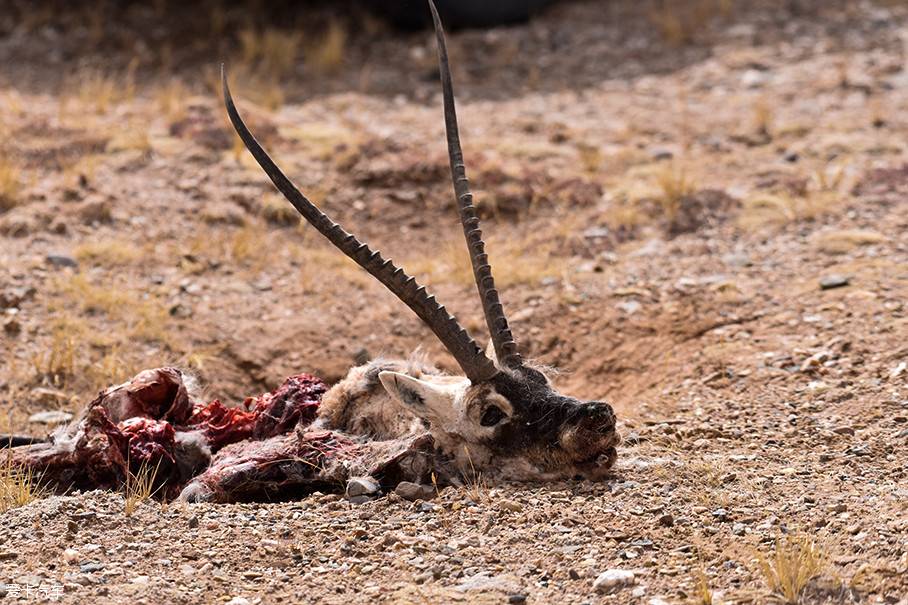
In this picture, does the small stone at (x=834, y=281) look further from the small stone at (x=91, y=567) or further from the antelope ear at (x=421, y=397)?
the small stone at (x=91, y=567)

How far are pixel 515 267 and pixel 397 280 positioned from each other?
3.63 meters

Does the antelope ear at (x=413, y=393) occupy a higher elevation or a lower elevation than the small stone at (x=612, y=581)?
higher

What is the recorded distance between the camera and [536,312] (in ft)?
25.1

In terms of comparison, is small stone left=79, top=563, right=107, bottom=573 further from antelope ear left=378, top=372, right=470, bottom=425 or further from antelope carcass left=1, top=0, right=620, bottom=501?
antelope ear left=378, top=372, right=470, bottom=425

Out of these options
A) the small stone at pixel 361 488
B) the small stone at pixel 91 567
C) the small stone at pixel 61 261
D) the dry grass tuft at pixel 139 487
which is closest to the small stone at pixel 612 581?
the small stone at pixel 361 488

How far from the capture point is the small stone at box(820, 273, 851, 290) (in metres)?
7.16

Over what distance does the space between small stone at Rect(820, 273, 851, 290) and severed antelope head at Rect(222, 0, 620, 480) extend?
127 inches

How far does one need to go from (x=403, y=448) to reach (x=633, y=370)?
2.37 m

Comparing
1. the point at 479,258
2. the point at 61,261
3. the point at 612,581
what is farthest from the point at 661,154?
the point at 612,581

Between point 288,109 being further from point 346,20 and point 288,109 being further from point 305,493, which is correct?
point 305,493

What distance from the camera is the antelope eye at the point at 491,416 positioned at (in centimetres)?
490

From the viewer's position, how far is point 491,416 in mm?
4910

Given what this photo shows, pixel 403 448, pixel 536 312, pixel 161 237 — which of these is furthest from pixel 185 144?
pixel 403 448

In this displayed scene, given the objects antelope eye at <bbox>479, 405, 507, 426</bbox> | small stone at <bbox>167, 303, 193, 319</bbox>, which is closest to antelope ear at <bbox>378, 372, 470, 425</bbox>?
antelope eye at <bbox>479, 405, 507, 426</bbox>
